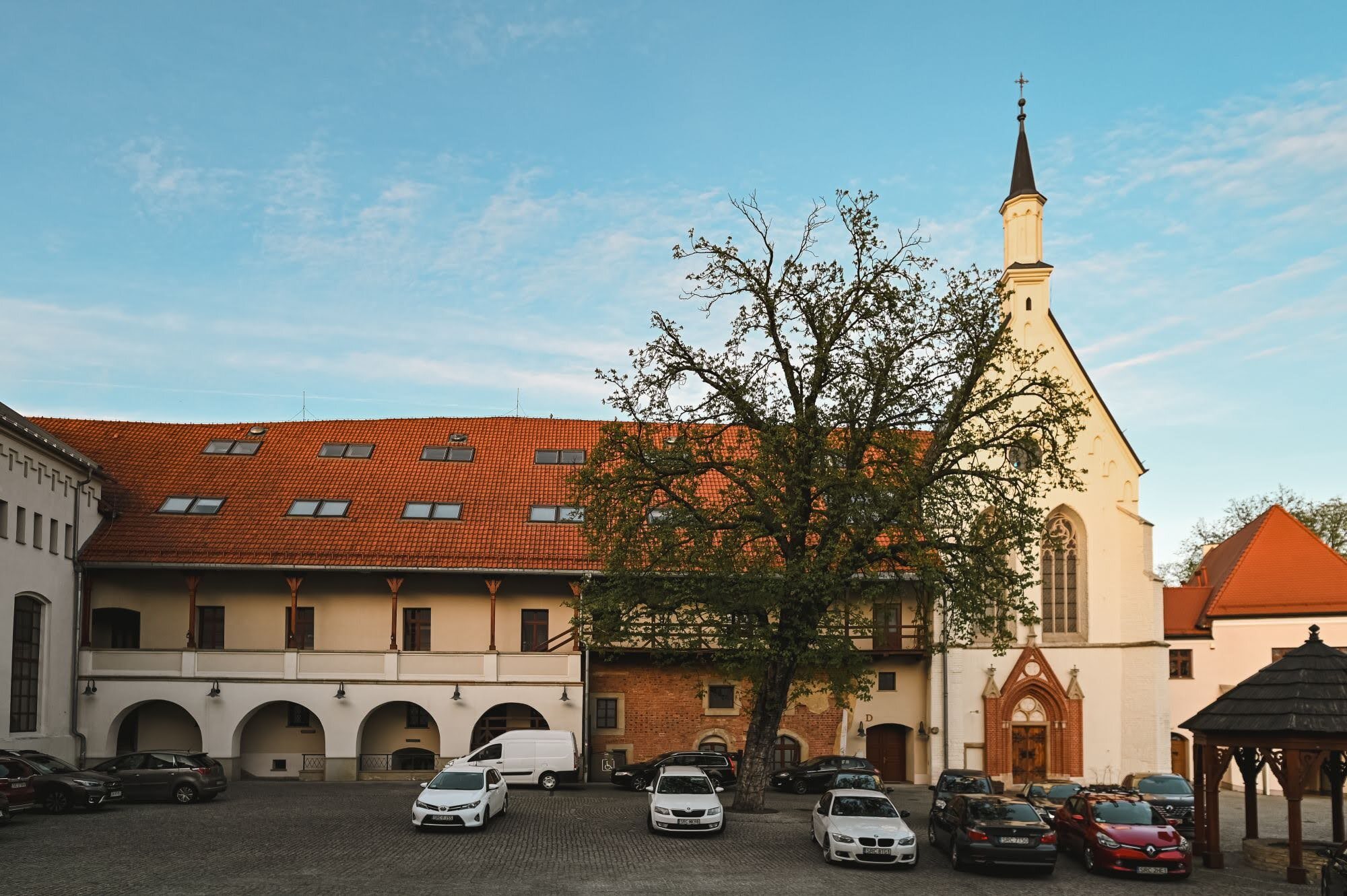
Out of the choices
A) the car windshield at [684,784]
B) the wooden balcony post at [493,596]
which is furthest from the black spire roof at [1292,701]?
the wooden balcony post at [493,596]

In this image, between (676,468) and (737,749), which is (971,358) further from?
(737,749)

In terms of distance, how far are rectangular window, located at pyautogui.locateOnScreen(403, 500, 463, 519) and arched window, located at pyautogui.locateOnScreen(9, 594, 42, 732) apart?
1116 cm

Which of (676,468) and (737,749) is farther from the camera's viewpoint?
(737,749)

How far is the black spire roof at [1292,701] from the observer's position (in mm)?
21969

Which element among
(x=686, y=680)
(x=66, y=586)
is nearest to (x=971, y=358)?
(x=686, y=680)

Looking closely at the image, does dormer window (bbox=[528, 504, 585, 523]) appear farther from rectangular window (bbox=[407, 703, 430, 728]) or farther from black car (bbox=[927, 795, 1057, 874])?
black car (bbox=[927, 795, 1057, 874])

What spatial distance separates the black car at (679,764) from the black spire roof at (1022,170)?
23.3 meters

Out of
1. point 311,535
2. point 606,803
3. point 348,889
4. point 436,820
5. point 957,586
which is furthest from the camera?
point 311,535

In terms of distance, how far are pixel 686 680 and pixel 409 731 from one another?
895 cm

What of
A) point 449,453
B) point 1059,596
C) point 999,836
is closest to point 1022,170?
point 1059,596

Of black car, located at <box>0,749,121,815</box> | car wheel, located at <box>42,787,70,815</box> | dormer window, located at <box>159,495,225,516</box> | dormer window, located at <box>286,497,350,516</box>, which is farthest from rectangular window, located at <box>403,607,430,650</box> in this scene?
car wheel, located at <box>42,787,70,815</box>

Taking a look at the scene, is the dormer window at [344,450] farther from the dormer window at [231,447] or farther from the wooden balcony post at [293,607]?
the wooden balcony post at [293,607]

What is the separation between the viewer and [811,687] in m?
41.4

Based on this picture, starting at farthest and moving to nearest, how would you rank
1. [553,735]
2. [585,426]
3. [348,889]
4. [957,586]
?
[585,426], [553,735], [957,586], [348,889]
